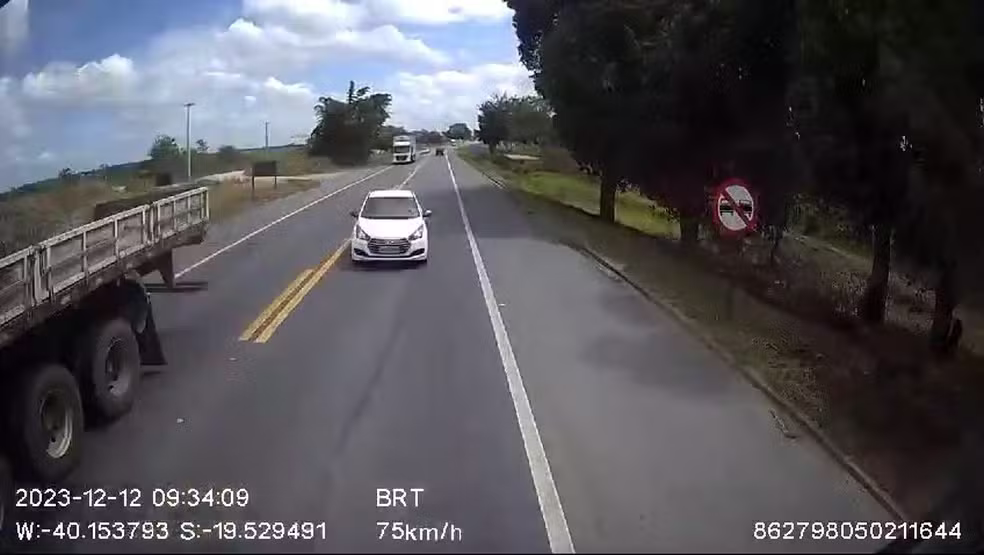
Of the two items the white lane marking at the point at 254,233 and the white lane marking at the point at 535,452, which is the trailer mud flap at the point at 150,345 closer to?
the white lane marking at the point at 535,452

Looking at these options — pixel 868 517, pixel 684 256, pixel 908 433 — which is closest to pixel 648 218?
pixel 684 256

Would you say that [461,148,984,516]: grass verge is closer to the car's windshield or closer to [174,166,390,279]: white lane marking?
the car's windshield

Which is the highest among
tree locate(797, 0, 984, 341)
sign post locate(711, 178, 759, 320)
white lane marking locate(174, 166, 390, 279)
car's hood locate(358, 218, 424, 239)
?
tree locate(797, 0, 984, 341)

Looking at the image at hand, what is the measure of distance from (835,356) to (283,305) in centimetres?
746

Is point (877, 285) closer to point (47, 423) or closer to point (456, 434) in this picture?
point (456, 434)

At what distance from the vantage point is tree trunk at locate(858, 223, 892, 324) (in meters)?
11.4

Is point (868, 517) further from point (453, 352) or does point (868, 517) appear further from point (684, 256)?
point (684, 256)

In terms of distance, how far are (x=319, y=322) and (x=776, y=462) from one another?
7066 millimetres

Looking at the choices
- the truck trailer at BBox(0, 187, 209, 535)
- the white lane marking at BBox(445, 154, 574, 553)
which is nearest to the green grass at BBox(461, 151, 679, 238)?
the white lane marking at BBox(445, 154, 574, 553)

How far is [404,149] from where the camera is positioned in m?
67.1

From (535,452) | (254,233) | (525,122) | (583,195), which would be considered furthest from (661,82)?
(525,122)

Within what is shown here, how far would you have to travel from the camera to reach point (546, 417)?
7664mm

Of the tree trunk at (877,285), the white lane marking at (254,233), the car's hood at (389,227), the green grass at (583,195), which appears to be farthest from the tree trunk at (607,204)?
the tree trunk at (877,285)

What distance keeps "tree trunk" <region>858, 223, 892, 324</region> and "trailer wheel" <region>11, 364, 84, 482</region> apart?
8.64 meters
